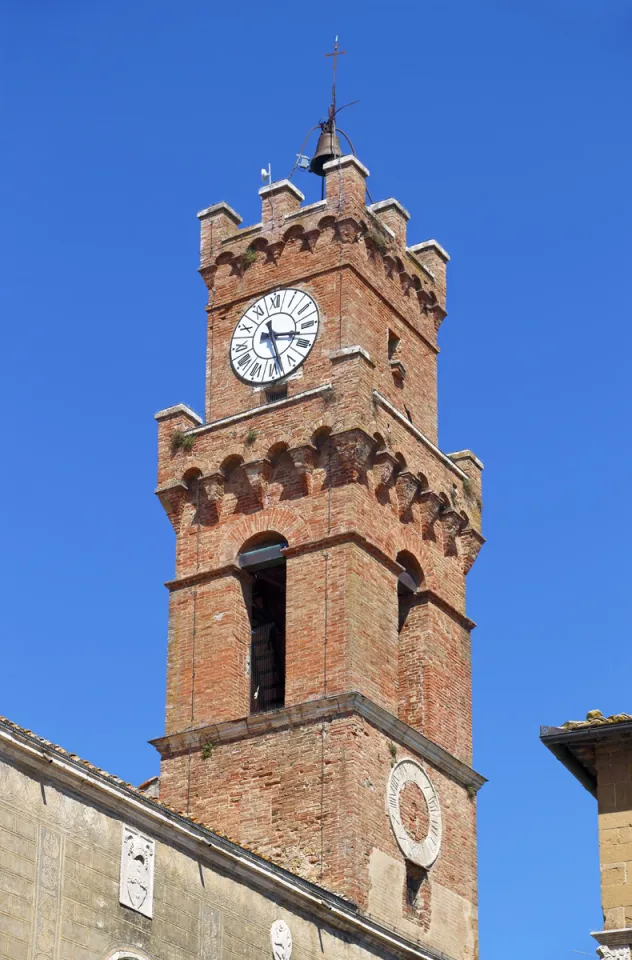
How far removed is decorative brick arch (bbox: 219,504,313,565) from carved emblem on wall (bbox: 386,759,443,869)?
4.50 meters

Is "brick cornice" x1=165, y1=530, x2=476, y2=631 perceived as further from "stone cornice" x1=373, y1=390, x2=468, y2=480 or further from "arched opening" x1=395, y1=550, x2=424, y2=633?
"stone cornice" x1=373, y1=390, x2=468, y2=480

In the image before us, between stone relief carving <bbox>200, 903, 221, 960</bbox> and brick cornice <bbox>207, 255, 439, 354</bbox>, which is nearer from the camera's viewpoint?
stone relief carving <bbox>200, 903, 221, 960</bbox>

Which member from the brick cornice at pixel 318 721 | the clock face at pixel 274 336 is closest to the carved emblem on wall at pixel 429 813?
the brick cornice at pixel 318 721

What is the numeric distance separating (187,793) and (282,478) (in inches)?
240

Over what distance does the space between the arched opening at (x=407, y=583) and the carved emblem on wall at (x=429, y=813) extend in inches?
131

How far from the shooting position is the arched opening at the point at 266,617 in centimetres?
Answer: 4050

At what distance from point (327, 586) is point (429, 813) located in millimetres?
4410

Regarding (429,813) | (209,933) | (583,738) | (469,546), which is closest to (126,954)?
(209,933)

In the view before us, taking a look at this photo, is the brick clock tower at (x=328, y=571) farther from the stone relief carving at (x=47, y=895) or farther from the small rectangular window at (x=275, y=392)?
the stone relief carving at (x=47, y=895)

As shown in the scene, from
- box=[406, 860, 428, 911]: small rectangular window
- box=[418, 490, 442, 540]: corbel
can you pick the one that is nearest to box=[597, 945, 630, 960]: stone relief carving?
box=[406, 860, 428, 911]: small rectangular window

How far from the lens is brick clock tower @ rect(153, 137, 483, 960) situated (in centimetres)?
3756

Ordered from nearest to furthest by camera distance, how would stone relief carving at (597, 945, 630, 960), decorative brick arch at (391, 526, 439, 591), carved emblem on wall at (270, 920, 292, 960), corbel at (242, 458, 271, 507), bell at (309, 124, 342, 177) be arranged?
stone relief carving at (597, 945, 630, 960) → carved emblem on wall at (270, 920, 292, 960) → corbel at (242, 458, 271, 507) → decorative brick arch at (391, 526, 439, 591) → bell at (309, 124, 342, 177)

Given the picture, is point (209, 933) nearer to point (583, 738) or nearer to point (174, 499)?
point (583, 738)

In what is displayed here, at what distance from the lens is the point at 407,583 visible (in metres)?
41.2
